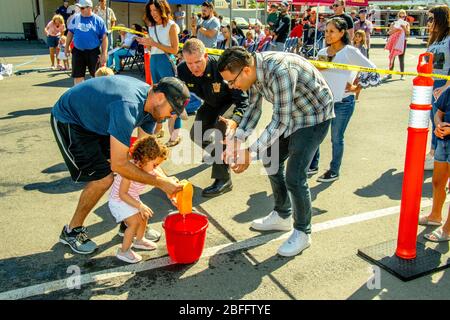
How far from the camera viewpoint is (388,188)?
5.50 metres

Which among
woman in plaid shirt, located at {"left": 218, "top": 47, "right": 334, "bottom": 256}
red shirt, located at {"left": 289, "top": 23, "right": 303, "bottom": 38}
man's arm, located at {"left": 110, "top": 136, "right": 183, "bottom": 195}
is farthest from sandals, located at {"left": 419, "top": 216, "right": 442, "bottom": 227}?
red shirt, located at {"left": 289, "top": 23, "right": 303, "bottom": 38}

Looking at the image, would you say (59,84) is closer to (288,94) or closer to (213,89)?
(213,89)

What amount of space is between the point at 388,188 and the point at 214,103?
2.29m

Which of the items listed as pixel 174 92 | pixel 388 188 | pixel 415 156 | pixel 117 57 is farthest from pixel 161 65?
pixel 117 57

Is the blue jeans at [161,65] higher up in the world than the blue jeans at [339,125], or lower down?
higher up

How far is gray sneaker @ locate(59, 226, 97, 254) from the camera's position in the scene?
3.97 m

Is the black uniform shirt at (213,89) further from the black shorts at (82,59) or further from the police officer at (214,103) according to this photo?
the black shorts at (82,59)

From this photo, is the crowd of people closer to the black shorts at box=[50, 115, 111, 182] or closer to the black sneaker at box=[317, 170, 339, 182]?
the black shorts at box=[50, 115, 111, 182]

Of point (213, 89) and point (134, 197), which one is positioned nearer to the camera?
point (134, 197)

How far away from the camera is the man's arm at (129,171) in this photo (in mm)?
3418

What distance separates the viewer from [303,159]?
12.6ft

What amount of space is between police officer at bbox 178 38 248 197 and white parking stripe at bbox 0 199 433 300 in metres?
1.21

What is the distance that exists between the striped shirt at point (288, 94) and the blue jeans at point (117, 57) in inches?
426

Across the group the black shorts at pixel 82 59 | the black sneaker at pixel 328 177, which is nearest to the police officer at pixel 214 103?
the black sneaker at pixel 328 177
